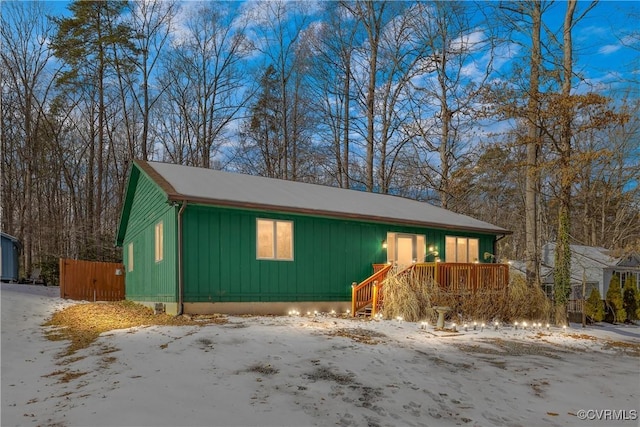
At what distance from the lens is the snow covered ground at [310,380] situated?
3.87 metres

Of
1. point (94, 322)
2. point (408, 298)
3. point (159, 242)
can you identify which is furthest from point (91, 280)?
point (408, 298)

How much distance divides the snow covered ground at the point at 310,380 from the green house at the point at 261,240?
9.07 feet

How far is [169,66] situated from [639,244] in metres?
25.3

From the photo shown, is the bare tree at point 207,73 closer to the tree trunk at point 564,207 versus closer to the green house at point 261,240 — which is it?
the green house at point 261,240

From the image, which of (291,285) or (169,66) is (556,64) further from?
(169,66)

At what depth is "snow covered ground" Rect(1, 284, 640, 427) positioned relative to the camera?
12.7ft

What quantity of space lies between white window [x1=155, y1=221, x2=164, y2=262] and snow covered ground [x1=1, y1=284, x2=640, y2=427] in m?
4.06

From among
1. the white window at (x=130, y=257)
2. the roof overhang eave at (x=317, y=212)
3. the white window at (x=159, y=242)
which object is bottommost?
the white window at (x=130, y=257)

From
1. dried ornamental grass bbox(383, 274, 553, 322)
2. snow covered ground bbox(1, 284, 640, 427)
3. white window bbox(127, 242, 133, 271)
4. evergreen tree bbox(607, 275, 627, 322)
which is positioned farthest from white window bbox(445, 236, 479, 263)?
white window bbox(127, 242, 133, 271)

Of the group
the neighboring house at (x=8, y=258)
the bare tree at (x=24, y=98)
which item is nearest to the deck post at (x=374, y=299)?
the neighboring house at (x=8, y=258)

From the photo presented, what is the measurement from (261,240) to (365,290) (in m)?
3.01

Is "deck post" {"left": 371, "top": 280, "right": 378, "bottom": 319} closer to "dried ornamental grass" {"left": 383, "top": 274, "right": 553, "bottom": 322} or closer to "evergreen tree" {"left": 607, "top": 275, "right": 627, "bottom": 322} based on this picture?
"dried ornamental grass" {"left": 383, "top": 274, "right": 553, "bottom": 322}

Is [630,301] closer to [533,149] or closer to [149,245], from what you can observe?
[533,149]

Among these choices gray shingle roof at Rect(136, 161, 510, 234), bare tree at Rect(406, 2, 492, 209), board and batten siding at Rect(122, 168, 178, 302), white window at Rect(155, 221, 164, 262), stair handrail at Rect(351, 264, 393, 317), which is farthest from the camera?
bare tree at Rect(406, 2, 492, 209)
